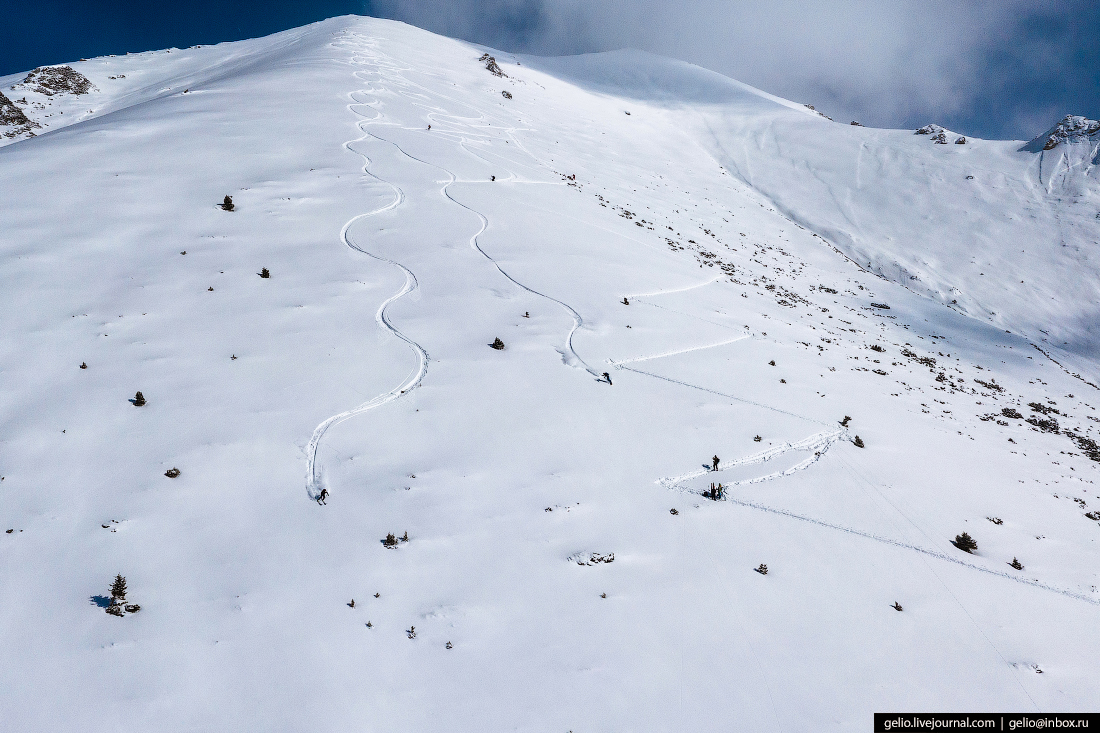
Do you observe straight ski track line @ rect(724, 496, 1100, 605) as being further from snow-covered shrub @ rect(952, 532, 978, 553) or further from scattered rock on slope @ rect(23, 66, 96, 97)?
scattered rock on slope @ rect(23, 66, 96, 97)

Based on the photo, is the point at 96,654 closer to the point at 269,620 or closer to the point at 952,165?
the point at 269,620

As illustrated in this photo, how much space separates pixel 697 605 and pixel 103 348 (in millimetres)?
12403

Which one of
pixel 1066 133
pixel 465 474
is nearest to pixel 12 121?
pixel 465 474

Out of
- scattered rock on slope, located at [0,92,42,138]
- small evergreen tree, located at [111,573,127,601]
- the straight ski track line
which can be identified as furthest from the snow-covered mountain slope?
scattered rock on slope, located at [0,92,42,138]

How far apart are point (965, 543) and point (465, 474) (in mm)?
9471

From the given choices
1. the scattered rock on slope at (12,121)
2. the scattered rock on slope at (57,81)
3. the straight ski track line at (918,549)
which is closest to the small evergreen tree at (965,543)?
the straight ski track line at (918,549)

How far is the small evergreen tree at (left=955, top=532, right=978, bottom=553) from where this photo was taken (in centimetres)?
971

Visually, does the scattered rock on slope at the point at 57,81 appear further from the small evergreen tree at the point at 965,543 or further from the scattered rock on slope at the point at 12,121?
the small evergreen tree at the point at 965,543

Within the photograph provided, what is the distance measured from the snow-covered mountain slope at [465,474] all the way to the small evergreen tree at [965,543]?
16 cm

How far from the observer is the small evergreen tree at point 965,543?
971 cm

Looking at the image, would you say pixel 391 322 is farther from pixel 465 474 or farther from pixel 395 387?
pixel 465 474

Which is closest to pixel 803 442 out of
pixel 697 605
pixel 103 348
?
pixel 697 605

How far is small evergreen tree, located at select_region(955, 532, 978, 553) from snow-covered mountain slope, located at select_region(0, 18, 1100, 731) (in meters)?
0.16

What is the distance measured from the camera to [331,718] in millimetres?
5832
